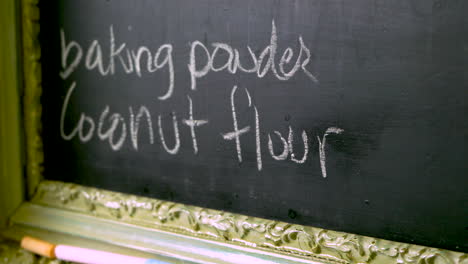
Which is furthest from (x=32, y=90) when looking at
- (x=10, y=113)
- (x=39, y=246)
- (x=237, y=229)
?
(x=237, y=229)

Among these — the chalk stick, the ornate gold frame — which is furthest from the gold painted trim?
the chalk stick

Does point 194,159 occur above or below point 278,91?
below

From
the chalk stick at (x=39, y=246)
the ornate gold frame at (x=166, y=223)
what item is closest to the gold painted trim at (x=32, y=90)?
the ornate gold frame at (x=166, y=223)

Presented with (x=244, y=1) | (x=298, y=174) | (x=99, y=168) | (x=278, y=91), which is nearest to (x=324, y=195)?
(x=298, y=174)

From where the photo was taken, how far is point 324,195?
2.19 ft

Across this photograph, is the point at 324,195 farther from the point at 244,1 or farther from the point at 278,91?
the point at 244,1

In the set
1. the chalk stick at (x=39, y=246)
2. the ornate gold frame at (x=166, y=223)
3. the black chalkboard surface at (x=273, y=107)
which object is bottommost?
the chalk stick at (x=39, y=246)

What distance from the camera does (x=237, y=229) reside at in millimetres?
723

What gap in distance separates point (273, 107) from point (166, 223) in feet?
0.86

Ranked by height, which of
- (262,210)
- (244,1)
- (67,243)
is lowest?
(67,243)

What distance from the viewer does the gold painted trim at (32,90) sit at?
90 cm

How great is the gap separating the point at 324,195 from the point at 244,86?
192 mm

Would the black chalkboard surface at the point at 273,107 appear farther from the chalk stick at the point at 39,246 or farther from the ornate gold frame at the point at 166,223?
the chalk stick at the point at 39,246

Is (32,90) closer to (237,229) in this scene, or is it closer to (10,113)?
(10,113)
